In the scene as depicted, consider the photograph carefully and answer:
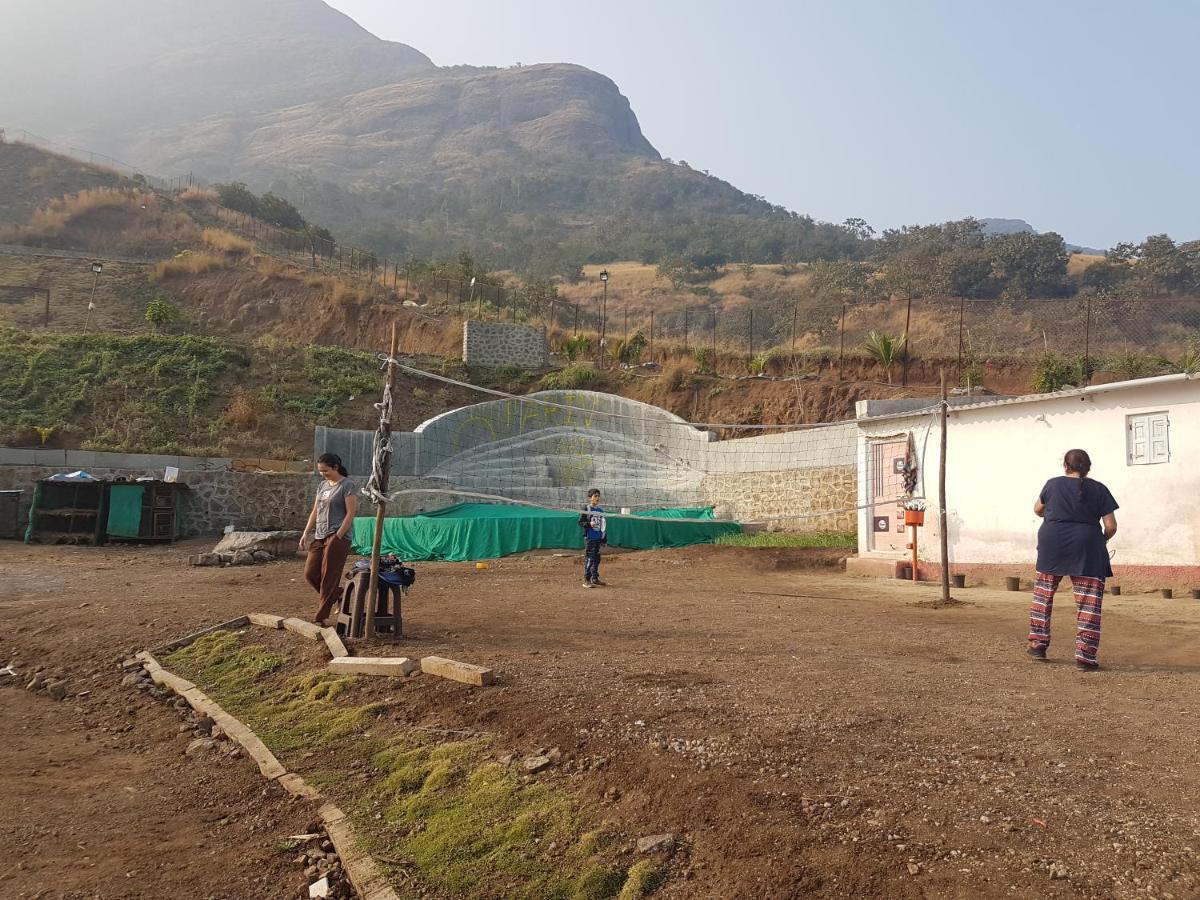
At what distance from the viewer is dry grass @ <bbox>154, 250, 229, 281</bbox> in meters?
35.0

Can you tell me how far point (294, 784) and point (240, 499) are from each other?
608 inches

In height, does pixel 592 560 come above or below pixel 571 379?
below

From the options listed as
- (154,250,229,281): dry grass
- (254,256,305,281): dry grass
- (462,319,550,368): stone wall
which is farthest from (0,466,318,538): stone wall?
(154,250,229,281): dry grass

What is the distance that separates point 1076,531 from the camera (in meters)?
6.38

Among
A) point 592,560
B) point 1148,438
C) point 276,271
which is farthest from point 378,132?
point 1148,438

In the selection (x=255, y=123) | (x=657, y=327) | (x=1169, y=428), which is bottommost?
(x=1169, y=428)

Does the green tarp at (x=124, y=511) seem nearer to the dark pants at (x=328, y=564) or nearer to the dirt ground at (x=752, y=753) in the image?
the dirt ground at (x=752, y=753)

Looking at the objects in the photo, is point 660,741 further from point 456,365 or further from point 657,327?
point 657,327

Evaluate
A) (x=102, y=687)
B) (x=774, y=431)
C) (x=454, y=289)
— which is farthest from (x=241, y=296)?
(x=102, y=687)

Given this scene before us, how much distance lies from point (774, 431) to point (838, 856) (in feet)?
65.9

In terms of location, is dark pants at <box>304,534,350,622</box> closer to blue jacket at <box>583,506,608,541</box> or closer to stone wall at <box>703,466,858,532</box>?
blue jacket at <box>583,506,608,541</box>

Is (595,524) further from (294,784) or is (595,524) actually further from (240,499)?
(240,499)

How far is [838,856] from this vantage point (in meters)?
3.01

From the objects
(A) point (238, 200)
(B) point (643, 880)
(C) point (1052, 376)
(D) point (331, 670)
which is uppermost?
(A) point (238, 200)
